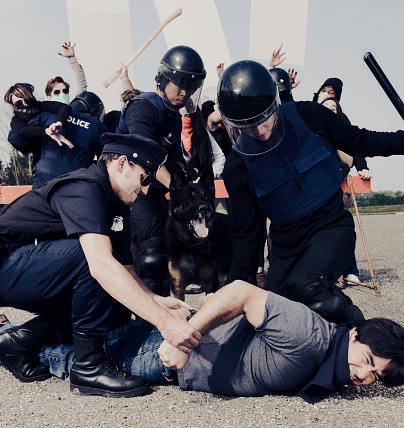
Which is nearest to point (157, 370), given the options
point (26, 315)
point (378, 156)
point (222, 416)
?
point (222, 416)

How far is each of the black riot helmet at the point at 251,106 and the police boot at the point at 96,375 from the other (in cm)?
151

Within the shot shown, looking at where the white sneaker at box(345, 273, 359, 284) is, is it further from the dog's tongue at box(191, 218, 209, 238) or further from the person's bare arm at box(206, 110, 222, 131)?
the person's bare arm at box(206, 110, 222, 131)

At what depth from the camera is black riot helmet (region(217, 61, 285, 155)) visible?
3244 mm

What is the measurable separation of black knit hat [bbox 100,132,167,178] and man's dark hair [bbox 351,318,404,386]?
4.76ft

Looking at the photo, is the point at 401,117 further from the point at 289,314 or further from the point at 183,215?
the point at 183,215

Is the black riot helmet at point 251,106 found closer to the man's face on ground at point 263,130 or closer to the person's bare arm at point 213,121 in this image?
the man's face on ground at point 263,130

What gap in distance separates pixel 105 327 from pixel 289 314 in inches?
43.2

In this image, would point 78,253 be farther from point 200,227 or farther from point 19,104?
point 19,104

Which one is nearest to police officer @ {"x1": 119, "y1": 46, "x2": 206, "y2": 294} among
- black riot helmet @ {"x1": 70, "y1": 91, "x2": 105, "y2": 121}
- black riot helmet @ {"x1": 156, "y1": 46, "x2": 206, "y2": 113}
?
black riot helmet @ {"x1": 156, "y1": 46, "x2": 206, "y2": 113}

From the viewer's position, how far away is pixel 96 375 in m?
3.00

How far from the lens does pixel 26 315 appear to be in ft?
17.6

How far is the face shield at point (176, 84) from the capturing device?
434 centimetres

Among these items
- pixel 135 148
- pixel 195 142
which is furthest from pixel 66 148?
pixel 135 148

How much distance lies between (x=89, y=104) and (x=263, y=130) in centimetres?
326
